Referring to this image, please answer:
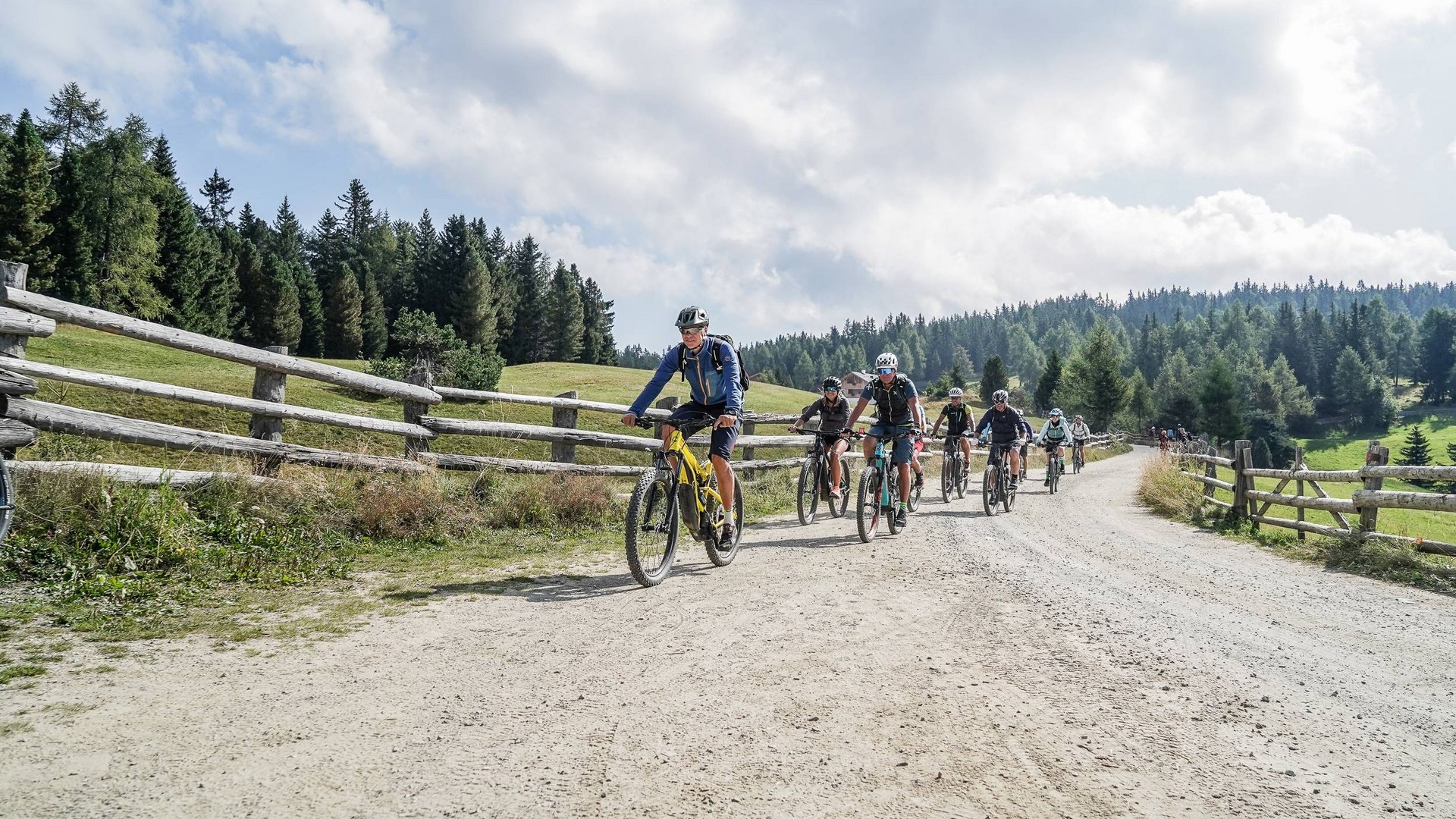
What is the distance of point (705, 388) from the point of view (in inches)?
274

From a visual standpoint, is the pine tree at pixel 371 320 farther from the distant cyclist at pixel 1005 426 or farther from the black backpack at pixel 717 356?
the black backpack at pixel 717 356

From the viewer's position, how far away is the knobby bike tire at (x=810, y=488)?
10.5m

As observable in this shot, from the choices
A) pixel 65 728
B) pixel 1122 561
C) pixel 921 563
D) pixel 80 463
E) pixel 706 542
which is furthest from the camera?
pixel 1122 561

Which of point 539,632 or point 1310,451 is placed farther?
point 1310,451

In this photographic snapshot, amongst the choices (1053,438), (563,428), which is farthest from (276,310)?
(1053,438)

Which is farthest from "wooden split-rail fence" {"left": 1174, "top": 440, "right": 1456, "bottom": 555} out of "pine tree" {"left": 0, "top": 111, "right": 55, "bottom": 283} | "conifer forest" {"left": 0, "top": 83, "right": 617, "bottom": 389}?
"pine tree" {"left": 0, "top": 111, "right": 55, "bottom": 283}

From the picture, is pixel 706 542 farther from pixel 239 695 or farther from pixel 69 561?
pixel 69 561

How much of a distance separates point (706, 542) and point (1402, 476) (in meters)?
8.75

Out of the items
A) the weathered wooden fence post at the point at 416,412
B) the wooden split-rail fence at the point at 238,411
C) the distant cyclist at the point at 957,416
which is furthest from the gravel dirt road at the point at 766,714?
the distant cyclist at the point at 957,416

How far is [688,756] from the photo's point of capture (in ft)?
9.46

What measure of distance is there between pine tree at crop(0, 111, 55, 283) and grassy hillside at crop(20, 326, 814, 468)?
1515 cm

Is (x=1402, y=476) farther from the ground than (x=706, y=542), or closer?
farther from the ground

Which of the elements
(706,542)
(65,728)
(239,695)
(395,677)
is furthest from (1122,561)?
(65,728)

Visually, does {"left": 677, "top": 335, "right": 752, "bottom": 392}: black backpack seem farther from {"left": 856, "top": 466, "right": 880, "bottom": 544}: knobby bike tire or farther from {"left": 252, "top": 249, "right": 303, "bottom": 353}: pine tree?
{"left": 252, "top": 249, "right": 303, "bottom": 353}: pine tree
